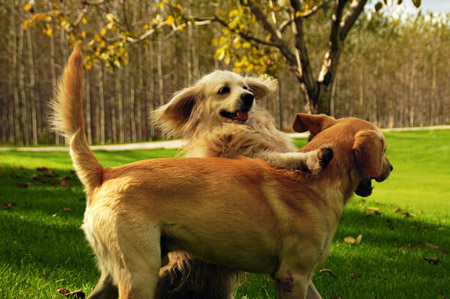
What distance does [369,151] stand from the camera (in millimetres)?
2539

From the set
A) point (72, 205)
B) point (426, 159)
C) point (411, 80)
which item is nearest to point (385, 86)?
point (411, 80)

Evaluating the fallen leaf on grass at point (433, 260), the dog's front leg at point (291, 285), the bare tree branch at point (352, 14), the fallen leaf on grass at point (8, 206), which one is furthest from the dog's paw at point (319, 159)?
the fallen leaf on grass at point (8, 206)

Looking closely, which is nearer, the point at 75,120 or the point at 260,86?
the point at 75,120

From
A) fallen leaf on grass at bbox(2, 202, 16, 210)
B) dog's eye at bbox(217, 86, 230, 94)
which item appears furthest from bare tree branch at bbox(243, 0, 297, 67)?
fallen leaf on grass at bbox(2, 202, 16, 210)

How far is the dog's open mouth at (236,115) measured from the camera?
3.75 meters

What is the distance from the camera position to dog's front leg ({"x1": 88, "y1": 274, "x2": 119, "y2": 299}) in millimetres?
2703

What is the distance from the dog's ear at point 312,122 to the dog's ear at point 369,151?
1.43 ft

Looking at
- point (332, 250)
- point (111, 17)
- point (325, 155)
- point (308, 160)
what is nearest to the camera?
point (325, 155)

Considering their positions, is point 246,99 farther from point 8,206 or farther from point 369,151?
point 8,206

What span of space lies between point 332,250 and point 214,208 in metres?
3.60

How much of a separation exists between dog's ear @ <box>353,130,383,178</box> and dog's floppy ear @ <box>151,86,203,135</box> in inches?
70.4

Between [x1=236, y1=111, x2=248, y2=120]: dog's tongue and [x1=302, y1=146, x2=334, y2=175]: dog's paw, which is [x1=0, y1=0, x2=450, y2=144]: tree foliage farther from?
[x1=302, y1=146, x2=334, y2=175]: dog's paw

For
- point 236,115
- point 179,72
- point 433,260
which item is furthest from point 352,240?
point 179,72

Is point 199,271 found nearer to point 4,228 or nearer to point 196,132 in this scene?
point 196,132
